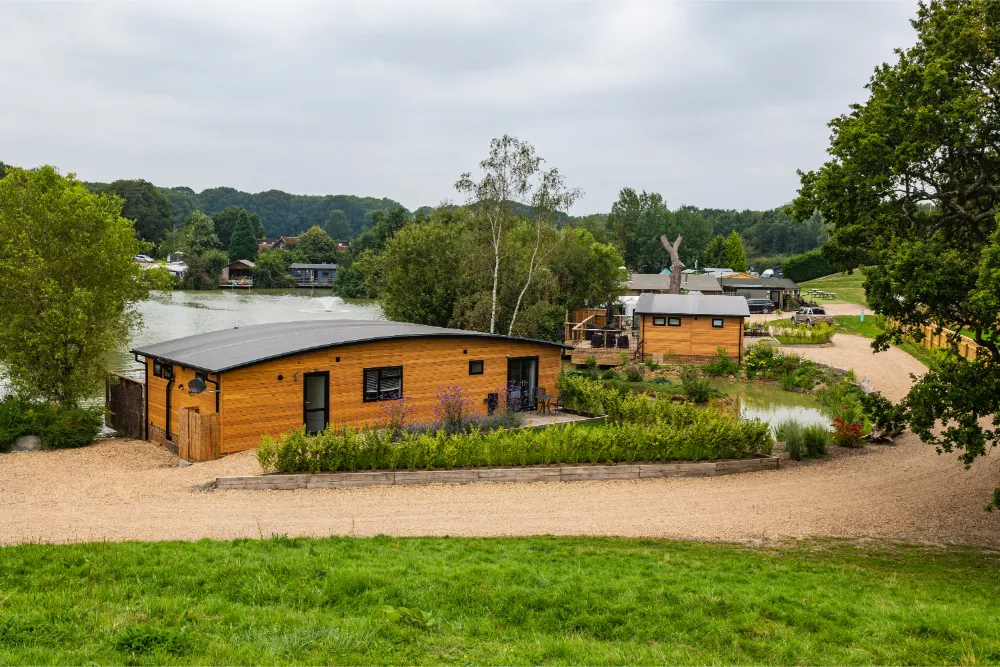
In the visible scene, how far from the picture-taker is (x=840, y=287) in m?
67.4

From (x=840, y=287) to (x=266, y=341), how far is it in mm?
61509

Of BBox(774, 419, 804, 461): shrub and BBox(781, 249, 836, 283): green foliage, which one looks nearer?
BBox(774, 419, 804, 461): shrub

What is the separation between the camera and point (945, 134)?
37.9 ft

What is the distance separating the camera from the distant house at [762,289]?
56750mm

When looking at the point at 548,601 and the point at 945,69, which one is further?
the point at 945,69

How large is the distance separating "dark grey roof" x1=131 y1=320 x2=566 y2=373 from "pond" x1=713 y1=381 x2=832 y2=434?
8.72m

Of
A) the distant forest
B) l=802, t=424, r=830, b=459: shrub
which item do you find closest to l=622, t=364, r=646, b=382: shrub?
l=802, t=424, r=830, b=459: shrub

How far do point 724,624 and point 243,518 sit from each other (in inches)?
272

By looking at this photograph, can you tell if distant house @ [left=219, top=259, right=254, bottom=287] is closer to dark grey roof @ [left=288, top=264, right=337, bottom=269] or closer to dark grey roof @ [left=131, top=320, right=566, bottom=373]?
dark grey roof @ [left=288, top=264, right=337, bottom=269]

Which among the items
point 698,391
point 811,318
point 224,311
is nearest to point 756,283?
point 811,318

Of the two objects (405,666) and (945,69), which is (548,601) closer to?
(405,666)

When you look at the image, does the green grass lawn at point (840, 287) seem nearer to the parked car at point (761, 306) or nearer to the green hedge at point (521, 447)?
the parked car at point (761, 306)

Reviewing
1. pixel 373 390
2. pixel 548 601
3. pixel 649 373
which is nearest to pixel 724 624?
pixel 548 601

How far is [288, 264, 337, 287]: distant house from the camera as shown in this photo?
308ft
